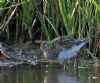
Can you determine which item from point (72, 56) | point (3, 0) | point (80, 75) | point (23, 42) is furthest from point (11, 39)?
point (80, 75)

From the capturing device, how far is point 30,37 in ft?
24.7

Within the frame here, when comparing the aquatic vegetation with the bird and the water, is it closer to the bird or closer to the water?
the bird

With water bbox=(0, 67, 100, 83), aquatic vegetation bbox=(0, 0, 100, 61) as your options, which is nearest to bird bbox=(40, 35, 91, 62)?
aquatic vegetation bbox=(0, 0, 100, 61)

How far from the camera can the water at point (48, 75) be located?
581 centimetres

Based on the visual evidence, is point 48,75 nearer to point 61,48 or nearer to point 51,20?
point 61,48

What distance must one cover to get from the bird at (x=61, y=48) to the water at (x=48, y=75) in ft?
1.48

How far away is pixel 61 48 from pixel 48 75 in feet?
3.44

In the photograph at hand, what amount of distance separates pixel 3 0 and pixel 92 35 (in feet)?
5.00

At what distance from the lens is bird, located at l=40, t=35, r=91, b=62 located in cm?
696

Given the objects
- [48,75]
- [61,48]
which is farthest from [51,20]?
[48,75]

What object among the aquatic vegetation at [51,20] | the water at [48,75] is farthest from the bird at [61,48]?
the water at [48,75]

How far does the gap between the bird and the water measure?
1.48 ft

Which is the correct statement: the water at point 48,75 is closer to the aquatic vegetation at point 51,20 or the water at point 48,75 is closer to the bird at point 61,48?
the bird at point 61,48

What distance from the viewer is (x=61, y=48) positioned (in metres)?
7.10
